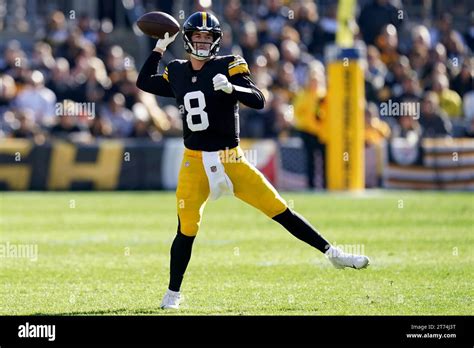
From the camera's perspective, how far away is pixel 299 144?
59.7ft

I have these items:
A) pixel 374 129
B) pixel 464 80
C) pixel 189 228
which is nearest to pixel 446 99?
pixel 464 80

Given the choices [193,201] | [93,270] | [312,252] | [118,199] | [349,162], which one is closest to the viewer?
[193,201]

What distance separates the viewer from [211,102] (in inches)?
302

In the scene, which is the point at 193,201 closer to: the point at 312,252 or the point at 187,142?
the point at 187,142

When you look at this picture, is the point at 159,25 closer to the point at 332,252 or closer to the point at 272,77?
the point at 332,252

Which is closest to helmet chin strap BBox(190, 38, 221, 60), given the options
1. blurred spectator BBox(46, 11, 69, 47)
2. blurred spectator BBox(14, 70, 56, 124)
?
blurred spectator BBox(14, 70, 56, 124)

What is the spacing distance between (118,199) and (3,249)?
544cm

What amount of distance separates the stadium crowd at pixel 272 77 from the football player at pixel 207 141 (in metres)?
9.89

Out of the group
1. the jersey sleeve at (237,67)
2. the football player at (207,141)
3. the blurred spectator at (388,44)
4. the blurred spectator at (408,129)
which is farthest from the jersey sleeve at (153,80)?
the blurred spectator at (388,44)

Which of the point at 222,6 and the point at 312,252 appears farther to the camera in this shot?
the point at 222,6

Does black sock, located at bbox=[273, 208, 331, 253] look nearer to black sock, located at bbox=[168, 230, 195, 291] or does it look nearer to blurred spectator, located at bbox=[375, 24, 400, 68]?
black sock, located at bbox=[168, 230, 195, 291]

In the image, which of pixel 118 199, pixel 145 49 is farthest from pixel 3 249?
pixel 145 49

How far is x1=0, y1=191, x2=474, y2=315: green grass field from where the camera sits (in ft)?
25.1

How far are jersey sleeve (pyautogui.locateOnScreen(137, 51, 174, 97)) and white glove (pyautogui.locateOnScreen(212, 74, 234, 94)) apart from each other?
0.67 meters
